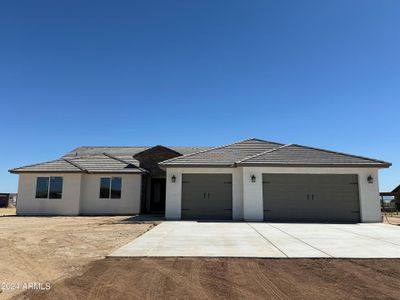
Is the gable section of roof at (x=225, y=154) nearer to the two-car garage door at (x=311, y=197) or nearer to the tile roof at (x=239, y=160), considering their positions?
the tile roof at (x=239, y=160)

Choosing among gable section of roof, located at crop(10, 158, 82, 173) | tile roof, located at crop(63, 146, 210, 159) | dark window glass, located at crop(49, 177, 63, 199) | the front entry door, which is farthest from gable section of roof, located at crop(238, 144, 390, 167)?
dark window glass, located at crop(49, 177, 63, 199)

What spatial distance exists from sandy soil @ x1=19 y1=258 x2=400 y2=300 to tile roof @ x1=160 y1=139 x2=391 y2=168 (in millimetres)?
9914

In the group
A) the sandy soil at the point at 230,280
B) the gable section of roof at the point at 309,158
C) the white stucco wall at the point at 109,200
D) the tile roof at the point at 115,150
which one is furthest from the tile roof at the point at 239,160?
the sandy soil at the point at 230,280

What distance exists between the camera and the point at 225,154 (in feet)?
59.1

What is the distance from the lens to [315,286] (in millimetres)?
4656

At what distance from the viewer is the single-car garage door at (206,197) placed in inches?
645

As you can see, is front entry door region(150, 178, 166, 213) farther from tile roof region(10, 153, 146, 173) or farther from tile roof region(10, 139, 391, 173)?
tile roof region(10, 153, 146, 173)

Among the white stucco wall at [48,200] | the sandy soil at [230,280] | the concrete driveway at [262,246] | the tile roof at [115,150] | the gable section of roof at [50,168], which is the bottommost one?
the sandy soil at [230,280]

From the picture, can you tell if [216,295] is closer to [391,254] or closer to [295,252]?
[295,252]

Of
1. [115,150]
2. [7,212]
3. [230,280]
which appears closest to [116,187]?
[115,150]

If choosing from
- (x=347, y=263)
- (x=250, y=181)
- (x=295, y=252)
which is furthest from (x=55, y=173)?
(x=347, y=263)

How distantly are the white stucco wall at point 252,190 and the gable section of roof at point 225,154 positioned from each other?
423 millimetres

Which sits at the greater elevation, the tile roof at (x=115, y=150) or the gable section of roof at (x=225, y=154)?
the tile roof at (x=115, y=150)

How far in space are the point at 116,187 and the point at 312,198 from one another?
11774 millimetres
